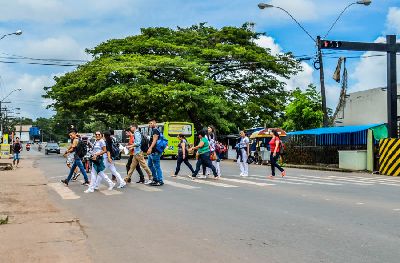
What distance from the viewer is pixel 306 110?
125 feet

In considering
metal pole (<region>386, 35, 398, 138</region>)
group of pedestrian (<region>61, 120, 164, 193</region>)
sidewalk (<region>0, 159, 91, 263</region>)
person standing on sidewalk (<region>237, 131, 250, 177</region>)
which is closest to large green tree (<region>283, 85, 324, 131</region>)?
metal pole (<region>386, 35, 398, 138</region>)

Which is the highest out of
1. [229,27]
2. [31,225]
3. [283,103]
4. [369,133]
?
[229,27]

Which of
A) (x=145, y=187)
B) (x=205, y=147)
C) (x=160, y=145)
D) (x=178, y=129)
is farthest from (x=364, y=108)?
(x=145, y=187)

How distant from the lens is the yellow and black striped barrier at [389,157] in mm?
22188

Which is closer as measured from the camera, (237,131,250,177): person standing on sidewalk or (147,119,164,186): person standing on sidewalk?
(147,119,164,186): person standing on sidewalk

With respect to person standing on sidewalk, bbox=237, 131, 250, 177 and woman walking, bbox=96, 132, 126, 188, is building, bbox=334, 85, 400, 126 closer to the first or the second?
person standing on sidewalk, bbox=237, 131, 250, 177

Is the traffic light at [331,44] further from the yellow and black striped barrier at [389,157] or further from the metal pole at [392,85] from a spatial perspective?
the yellow and black striped barrier at [389,157]

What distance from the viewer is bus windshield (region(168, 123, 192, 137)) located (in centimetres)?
3844

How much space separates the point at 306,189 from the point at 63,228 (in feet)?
Result: 24.7

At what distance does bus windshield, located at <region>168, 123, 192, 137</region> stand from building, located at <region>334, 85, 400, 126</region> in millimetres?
11625

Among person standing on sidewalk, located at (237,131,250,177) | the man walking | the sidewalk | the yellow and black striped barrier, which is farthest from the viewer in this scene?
the yellow and black striped barrier

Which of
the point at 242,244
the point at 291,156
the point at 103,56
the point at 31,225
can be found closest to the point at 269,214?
the point at 242,244

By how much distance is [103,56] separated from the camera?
44844 millimetres

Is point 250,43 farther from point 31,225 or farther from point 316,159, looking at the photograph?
point 31,225
